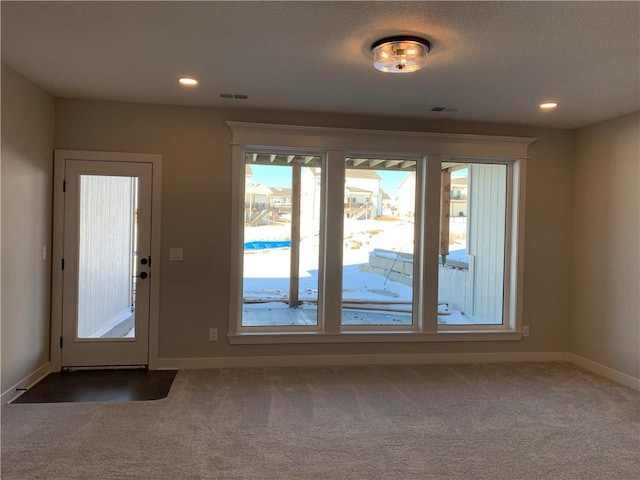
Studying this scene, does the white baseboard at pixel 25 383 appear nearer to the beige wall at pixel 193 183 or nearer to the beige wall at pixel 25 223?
the beige wall at pixel 25 223

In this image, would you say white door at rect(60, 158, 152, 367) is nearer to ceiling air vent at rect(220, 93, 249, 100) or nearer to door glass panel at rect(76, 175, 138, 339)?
door glass panel at rect(76, 175, 138, 339)

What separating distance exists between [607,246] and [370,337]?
2.50 meters

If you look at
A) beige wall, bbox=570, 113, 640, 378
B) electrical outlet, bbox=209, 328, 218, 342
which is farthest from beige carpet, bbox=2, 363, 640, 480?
beige wall, bbox=570, 113, 640, 378

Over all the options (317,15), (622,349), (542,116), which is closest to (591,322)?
(622,349)

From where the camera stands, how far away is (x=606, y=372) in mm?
4160

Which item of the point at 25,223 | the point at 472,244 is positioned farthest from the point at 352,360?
the point at 25,223

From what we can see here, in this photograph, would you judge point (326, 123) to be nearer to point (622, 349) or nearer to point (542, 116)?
point (542, 116)

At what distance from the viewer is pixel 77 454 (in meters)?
2.49

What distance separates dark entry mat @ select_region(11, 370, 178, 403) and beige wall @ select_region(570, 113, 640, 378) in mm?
4126

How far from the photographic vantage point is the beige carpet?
7.92 feet

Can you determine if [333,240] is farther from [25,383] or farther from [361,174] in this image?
[25,383]

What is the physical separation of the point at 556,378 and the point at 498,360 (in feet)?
1.97

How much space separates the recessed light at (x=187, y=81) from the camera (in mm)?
3314

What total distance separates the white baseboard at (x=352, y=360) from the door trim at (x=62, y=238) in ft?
1.38
